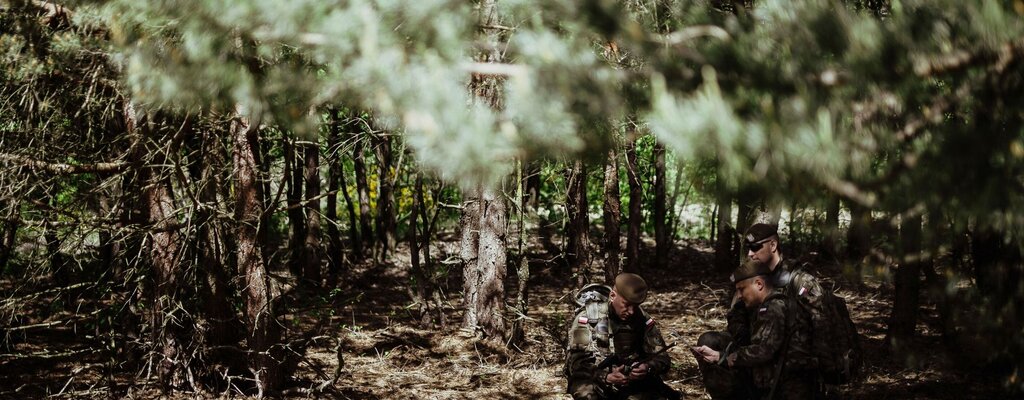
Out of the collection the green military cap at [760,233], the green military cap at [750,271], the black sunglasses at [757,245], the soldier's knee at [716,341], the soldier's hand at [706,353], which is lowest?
the soldier's hand at [706,353]

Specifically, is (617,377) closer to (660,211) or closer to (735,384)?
(735,384)

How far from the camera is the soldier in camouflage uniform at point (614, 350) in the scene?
5316mm

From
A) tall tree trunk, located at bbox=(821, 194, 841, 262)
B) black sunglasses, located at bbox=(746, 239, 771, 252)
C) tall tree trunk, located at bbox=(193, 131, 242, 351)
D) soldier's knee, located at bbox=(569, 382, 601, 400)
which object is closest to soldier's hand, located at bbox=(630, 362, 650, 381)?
soldier's knee, located at bbox=(569, 382, 601, 400)

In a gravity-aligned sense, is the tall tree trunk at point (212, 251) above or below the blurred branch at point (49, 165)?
below

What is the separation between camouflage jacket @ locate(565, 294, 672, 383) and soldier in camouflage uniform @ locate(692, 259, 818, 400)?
0.49 meters

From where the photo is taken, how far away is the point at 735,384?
5.18 metres

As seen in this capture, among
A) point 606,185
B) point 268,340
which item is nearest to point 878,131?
point 268,340

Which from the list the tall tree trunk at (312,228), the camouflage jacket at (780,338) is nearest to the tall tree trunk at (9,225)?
the tall tree trunk at (312,228)

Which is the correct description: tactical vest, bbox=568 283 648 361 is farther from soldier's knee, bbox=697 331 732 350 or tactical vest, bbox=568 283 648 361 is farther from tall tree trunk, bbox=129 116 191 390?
tall tree trunk, bbox=129 116 191 390

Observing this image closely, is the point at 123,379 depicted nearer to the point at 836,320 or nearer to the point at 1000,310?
the point at 836,320

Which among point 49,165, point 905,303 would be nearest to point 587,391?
point 49,165

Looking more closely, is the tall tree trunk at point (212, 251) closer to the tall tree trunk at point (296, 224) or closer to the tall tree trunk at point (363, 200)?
the tall tree trunk at point (296, 224)

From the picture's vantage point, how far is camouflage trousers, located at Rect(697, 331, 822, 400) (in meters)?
4.88

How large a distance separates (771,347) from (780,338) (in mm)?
73
